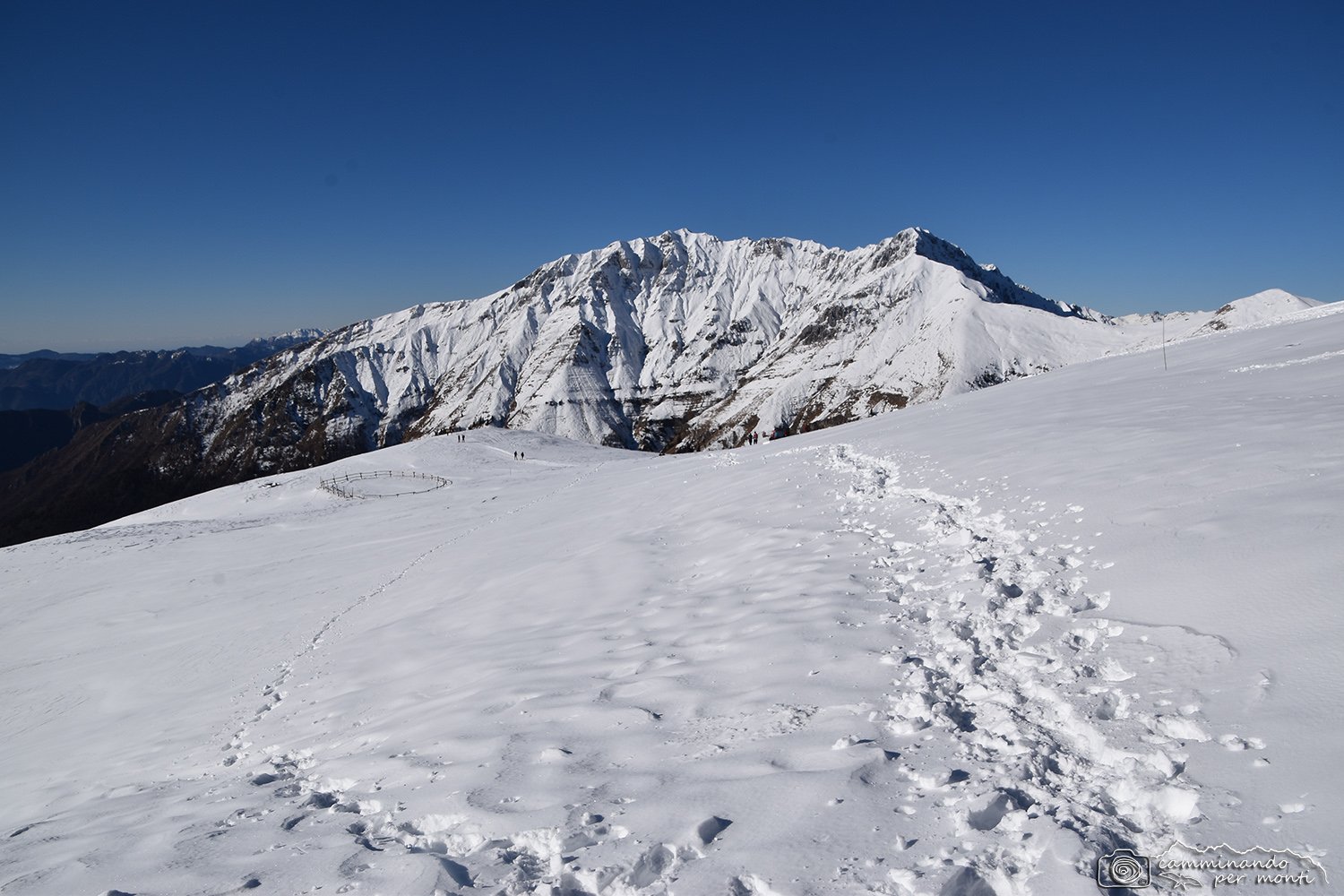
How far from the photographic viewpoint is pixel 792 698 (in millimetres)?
6703

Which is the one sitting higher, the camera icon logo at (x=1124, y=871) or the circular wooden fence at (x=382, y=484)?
the camera icon logo at (x=1124, y=871)

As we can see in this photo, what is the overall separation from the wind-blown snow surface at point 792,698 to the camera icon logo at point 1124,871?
10 cm

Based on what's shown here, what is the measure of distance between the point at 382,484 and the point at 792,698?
41197 mm

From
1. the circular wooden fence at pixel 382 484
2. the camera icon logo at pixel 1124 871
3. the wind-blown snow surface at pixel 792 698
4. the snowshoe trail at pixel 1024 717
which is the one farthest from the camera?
the circular wooden fence at pixel 382 484

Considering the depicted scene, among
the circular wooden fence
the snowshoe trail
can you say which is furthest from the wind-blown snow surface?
the circular wooden fence

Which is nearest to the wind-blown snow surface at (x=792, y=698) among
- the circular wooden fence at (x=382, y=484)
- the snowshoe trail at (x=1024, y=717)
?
the snowshoe trail at (x=1024, y=717)

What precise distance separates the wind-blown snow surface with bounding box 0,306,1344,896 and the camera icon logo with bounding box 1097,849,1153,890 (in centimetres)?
10

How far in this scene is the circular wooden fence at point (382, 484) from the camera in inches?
1554

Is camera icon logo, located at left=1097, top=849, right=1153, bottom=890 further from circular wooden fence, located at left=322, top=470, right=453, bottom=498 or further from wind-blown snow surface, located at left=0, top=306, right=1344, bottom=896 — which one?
circular wooden fence, located at left=322, top=470, right=453, bottom=498

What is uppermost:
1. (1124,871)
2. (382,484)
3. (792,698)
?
(1124,871)

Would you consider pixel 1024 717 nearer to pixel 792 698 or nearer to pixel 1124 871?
pixel 1124 871

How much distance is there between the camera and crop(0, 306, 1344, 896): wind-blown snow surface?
450 cm

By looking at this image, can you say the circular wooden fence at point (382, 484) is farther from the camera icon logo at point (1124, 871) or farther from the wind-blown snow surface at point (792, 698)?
the camera icon logo at point (1124, 871)

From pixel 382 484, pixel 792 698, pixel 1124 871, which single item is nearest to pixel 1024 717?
pixel 1124 871
